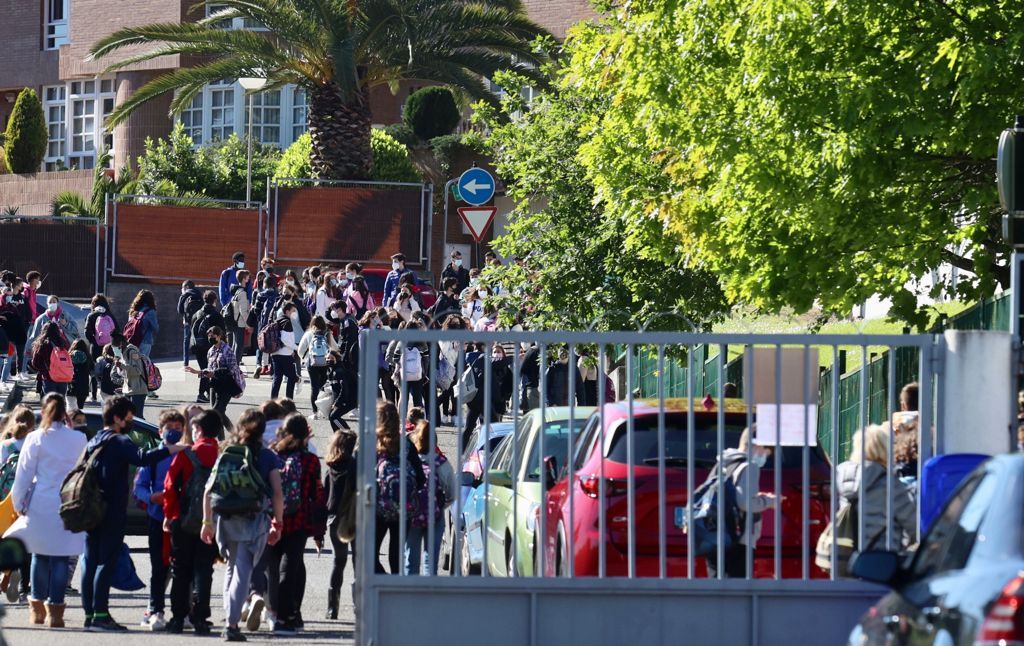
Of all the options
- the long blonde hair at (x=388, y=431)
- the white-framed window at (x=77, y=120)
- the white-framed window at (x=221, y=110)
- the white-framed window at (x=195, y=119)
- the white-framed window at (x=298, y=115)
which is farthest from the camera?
the white-framed window at (x=77, y=120)

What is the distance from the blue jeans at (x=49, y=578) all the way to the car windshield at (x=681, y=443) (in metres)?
4.33

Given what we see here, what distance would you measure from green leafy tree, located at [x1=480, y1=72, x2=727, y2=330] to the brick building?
86.7 ft

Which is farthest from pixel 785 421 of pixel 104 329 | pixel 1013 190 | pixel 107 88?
pixel 107 88

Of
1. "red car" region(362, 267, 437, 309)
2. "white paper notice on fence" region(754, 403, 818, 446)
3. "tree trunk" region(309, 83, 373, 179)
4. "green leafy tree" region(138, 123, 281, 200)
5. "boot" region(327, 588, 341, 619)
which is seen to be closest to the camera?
"white paper notice on fence" region(754, 403, 818, 446)

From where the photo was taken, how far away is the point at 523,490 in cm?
1134

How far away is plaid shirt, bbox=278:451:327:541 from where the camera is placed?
11688 millimetres

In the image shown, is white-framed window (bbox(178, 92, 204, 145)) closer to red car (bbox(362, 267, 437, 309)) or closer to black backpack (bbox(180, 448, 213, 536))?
red car (bbox(362, 267, 437, 309))

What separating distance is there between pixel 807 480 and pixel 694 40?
8.23m

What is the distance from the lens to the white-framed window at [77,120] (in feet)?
187

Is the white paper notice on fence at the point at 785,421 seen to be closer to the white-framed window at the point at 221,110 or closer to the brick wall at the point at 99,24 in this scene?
the brick wall at the point at 99,24

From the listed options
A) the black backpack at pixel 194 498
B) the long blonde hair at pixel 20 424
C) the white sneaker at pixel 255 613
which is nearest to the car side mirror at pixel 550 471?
the white sneaker at pixel 255 613

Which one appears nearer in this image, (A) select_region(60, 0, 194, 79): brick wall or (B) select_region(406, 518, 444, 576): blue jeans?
(B) select_region(406, 518, 444, 576): blue jeans

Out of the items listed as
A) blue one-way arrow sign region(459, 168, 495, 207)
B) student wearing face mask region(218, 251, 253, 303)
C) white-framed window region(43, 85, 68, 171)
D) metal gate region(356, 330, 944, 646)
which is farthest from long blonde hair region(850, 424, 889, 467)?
white-framed window region(43, 85, 68, 171)

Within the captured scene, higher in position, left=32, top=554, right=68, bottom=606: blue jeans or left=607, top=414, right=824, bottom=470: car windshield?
left=607, top=414, right=824, bottom=470: car windshield
